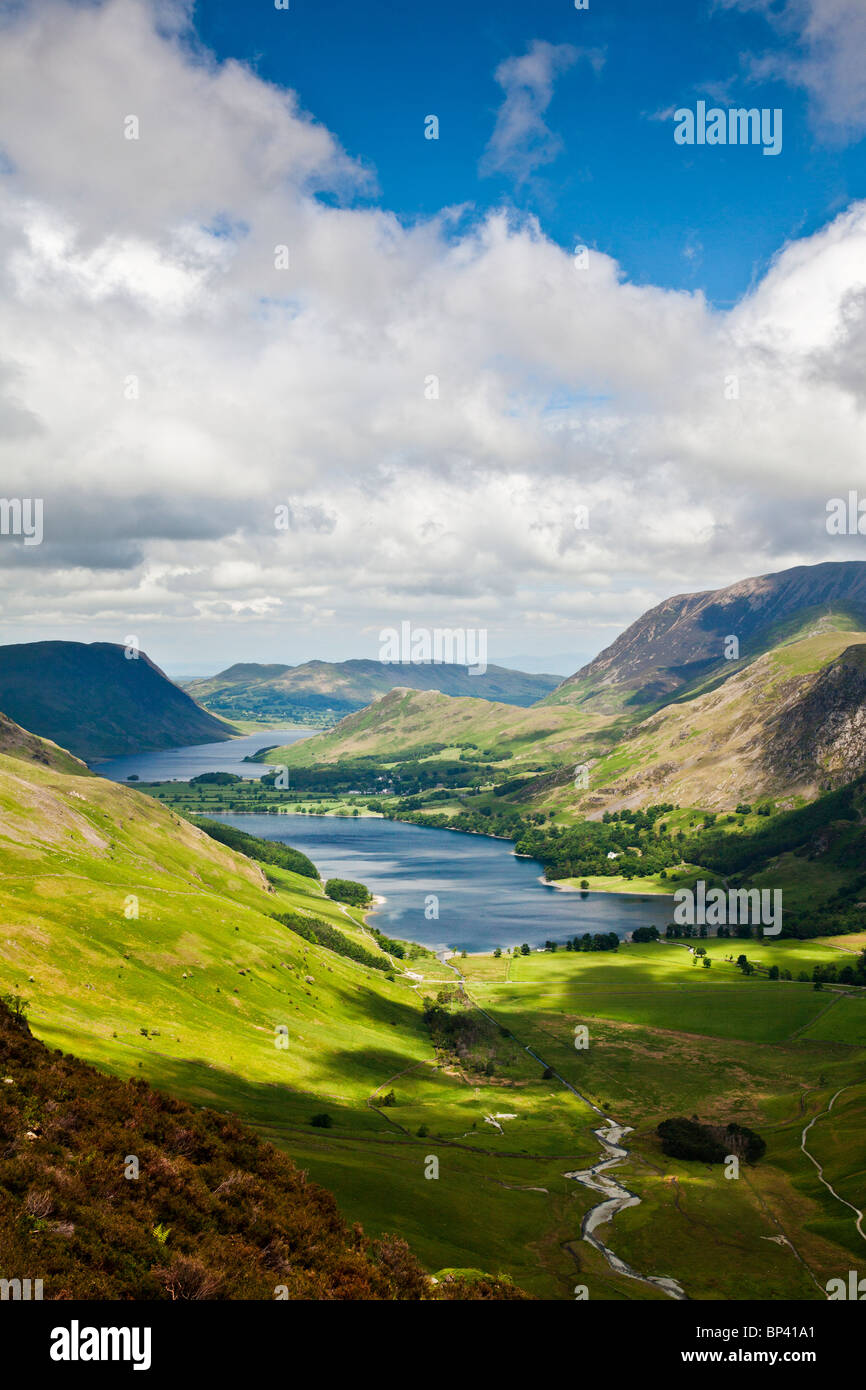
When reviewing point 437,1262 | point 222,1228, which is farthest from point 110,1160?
point 437,1262

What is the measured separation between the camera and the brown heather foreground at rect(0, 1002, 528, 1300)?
21469 mm

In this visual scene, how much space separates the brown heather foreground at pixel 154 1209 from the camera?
21.5m

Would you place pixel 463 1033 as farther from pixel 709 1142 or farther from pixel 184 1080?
pixel 184 1080

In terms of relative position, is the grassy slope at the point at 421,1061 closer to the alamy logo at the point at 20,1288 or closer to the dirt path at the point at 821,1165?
the dirt path at the point at 821,1165

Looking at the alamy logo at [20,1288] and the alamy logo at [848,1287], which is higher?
the alamy logo at [20,1288]

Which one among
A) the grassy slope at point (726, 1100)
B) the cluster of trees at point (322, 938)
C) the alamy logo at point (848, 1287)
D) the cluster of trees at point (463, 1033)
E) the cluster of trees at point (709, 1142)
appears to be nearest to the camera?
the alamy logo at point (848, 1287)

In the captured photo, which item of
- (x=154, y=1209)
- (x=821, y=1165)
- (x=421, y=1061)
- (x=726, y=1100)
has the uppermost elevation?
(x=154, y=1209)

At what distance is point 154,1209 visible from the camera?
2584 cm

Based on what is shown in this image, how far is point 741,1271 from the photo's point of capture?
64.4m

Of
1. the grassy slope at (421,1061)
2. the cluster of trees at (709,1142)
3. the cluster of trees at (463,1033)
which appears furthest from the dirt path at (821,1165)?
the cluster of trees at (463,1033)
